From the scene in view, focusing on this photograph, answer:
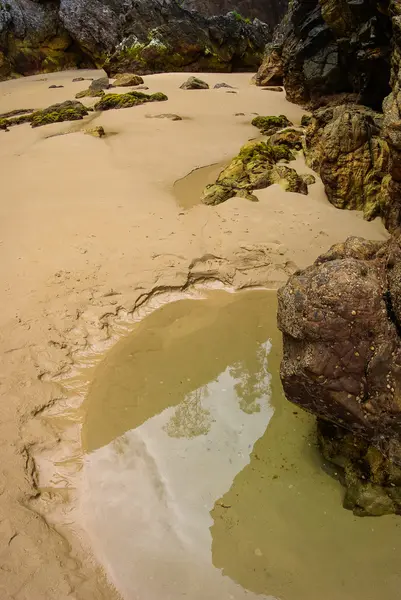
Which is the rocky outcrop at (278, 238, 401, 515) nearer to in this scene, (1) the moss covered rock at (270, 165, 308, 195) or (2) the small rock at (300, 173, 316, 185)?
(1) the moss covered rock at (270, 165, 308, 195)

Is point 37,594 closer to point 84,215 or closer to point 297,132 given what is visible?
point 84,215

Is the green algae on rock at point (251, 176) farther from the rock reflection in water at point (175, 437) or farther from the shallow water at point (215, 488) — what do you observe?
the shallow water at point (215, 488)

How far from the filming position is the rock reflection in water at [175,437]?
9.28 ft

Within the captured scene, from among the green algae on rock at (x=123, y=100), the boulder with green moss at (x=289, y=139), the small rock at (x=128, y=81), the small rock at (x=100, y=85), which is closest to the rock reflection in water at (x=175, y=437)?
the boulder with green moss at (x=289, y=139)

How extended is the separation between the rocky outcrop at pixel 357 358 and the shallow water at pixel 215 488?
35 cm

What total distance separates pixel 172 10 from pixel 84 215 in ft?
60.1

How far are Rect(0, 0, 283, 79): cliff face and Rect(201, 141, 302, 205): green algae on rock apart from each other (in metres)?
12.5

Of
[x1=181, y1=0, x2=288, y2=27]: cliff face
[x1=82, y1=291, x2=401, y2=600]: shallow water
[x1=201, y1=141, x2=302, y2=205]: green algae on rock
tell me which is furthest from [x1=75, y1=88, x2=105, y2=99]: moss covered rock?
[x1=181, y1=0, x2=288, y2=27]: cliff face

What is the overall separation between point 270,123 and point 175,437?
9.39m

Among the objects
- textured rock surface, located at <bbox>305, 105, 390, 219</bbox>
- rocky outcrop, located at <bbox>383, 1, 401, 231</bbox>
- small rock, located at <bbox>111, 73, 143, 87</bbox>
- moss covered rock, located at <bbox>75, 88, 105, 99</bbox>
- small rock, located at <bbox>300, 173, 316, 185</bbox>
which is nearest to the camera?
rocky outcrop, located at <bbox>383, 1, 401, 231</bbox>

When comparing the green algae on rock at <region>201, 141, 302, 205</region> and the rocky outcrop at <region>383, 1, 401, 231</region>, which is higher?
the rocky outcrop at <region>383, 1, 401, 231</region>

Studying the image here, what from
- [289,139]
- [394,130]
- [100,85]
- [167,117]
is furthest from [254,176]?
[100,85]

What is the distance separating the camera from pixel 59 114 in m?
11.6

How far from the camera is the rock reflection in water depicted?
9.28ft
